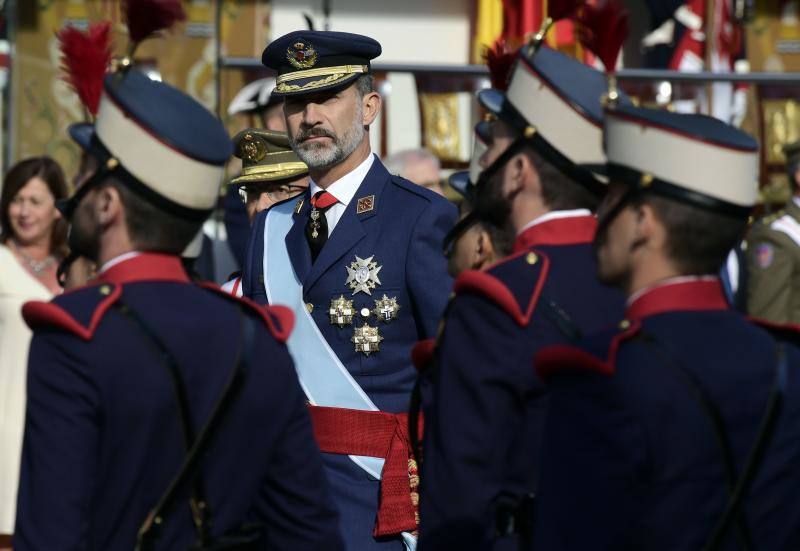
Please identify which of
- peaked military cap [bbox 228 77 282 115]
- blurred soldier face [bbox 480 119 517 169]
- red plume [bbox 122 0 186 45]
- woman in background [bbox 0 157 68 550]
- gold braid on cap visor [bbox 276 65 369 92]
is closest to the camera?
red plume [bbox 122 0 186 45]

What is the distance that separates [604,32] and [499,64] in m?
0.72

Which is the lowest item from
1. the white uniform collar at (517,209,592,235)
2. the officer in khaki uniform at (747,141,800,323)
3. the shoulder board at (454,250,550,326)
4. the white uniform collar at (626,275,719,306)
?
the officer in khaki uniform at (747,141,800,323)

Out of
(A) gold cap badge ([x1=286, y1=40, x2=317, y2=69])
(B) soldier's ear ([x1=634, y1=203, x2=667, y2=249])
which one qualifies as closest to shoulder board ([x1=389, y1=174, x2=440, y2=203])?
(A) gold cap badge ([x1=286, y1=40, x2=317, y2=69])

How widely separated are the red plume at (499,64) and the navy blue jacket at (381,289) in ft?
2.56

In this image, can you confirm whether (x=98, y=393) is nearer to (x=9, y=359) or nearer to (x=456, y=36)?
(x=9, y=359)

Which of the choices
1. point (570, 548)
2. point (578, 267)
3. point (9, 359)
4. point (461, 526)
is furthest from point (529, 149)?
point (9, 359)

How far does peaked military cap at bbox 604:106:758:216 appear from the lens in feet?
10.6

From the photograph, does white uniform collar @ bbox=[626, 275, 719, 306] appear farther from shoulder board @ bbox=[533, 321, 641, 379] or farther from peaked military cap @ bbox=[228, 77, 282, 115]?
peaked military cap @ bbox=[228, 77, 282, 115]

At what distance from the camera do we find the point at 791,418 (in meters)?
→ 3.16

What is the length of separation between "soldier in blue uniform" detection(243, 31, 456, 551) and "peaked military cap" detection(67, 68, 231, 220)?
5.00 feet

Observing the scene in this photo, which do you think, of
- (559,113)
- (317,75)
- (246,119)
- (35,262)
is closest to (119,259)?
(559,113)

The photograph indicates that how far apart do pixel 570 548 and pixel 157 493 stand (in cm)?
90

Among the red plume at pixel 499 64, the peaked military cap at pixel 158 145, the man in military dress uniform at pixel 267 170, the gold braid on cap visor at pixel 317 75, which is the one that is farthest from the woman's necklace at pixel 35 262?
the peaked military cap at pixel 158 145

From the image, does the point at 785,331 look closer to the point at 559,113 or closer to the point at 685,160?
the point at 685,160
